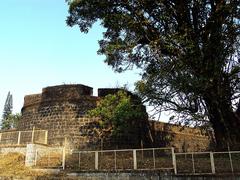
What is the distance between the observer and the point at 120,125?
1703 centimetres

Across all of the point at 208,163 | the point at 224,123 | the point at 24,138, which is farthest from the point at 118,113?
the point at 208,163

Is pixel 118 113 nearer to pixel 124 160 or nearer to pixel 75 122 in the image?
pixel 75 122

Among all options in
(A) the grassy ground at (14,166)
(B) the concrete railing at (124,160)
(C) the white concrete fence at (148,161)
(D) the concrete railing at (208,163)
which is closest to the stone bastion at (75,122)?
(A) the grassy ground at (14,166)

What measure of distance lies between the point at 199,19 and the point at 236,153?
612 centimetres

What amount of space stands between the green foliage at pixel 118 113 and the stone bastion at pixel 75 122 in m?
0.79

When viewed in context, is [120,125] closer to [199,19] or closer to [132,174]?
[132,174]

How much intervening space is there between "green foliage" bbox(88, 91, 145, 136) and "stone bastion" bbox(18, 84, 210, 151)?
0.79 metres

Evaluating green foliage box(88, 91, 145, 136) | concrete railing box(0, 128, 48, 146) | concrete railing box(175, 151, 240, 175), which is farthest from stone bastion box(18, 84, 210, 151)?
concrete railing box(175, 151, 240, 175)

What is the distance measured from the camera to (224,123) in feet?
42.5

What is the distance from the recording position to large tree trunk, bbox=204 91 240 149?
12852mm

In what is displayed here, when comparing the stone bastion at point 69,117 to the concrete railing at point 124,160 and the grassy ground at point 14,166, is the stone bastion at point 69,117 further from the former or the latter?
the concrete railing at point 124,160

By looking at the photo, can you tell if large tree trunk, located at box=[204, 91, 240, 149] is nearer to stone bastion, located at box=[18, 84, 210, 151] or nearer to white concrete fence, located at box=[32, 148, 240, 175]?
white concrete fence, located at box=[32, 148, 240, 175]

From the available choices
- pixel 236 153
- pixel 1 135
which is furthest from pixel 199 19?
pixel 1 135

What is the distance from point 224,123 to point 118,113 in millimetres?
5922
